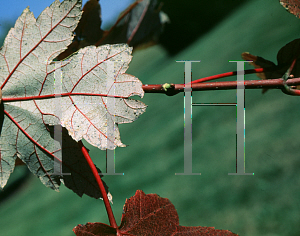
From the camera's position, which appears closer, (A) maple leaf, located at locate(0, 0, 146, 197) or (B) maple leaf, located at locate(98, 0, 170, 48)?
(A) maple leaf, located at locate(0, 0, 146, 197)

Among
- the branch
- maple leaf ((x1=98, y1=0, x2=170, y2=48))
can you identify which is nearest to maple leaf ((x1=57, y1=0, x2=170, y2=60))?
maple leaf ((x1=98, y1=0, x2=170, y2=48))

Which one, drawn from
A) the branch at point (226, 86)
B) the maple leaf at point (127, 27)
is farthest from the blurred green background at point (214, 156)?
the branch at point (226, 86)

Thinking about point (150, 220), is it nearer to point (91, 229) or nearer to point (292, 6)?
point (91, 229)

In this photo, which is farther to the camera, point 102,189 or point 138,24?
point 138,24

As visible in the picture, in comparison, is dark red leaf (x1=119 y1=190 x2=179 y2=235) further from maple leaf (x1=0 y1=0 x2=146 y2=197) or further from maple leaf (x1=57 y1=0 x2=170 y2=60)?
maple leaf (x1=57 y1=0 x2=170 y2=60)

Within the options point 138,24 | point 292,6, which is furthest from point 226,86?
point 138,24

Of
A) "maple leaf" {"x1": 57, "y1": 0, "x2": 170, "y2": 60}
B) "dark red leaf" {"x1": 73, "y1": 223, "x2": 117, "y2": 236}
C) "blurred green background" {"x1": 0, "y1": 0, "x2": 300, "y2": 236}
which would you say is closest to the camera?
"dark red leaf" {"x1": 73, "y1": 223, "x2": 117, "y2": 236}

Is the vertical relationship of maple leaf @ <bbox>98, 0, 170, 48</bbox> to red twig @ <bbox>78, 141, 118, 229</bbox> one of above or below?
above
